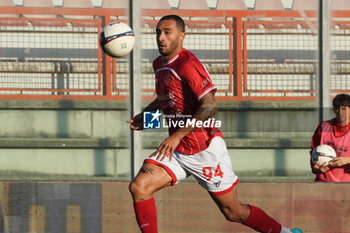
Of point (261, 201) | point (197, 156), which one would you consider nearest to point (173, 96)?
point (197, 156)

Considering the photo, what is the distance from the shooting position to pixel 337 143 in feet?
21.9

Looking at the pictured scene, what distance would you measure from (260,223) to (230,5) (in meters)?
3.00

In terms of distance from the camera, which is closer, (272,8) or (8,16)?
(8,16)

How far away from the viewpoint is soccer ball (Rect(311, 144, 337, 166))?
253 inches

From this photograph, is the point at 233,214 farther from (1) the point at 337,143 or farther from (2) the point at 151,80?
(2) the point at 151,80

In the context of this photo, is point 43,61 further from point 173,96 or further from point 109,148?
point 173,96

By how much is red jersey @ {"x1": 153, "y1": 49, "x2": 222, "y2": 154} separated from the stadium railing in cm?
232

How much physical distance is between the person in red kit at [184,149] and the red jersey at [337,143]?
1.14 meters

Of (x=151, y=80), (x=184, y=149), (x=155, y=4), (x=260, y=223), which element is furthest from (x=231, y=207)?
(x=155, y=4)

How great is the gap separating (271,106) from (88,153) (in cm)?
194

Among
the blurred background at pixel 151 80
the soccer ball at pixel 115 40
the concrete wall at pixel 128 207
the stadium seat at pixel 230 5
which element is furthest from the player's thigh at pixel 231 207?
the stadium seat at pixel 230 5

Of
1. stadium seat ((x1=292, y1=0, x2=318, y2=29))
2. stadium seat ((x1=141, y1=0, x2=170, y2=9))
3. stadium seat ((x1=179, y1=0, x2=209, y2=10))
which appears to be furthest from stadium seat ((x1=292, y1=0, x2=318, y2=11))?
stadium seat ((x1=141, y1=0, x2=170, y2=9))

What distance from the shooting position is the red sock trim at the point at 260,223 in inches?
226

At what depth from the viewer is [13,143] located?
8062 mm
